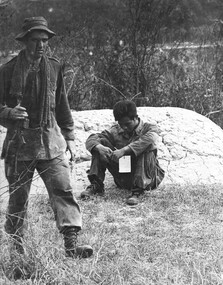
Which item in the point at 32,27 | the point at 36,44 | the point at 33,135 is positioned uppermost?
the point at 32,27

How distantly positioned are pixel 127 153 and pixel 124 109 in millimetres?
464

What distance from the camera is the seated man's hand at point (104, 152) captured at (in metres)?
7.03

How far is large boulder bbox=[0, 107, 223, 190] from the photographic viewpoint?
769cm

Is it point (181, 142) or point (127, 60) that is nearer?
point (181, 142)

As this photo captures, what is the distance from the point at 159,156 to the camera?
318 inches

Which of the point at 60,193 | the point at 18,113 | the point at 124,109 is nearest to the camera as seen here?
the point at 18,113

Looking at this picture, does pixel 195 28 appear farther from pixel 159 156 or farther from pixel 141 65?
pixel 159 156

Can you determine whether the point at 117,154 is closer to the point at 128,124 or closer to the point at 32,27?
the point at 128,124

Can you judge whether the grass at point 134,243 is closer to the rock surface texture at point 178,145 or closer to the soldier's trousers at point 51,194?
the soldier's trousers at point 51,194

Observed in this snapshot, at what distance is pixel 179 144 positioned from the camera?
26.9 feet

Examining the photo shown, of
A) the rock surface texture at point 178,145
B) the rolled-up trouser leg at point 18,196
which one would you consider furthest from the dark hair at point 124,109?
the rolled-up trouser leg at point 18,196

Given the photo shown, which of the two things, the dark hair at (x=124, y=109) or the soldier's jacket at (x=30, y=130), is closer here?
the soldier's jacket at (x=30, y=130)

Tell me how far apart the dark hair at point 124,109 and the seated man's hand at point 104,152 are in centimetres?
36

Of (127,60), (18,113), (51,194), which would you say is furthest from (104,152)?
(127,60)
